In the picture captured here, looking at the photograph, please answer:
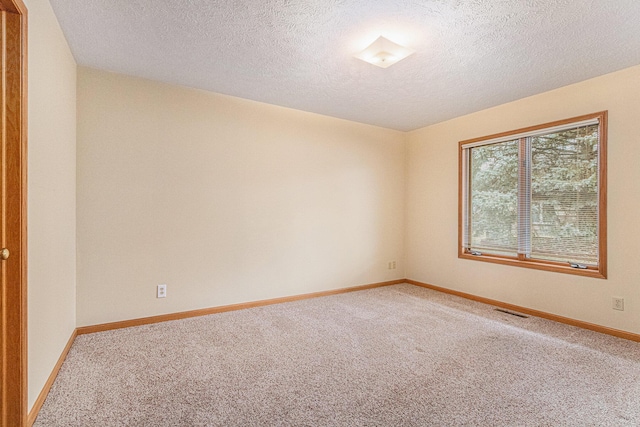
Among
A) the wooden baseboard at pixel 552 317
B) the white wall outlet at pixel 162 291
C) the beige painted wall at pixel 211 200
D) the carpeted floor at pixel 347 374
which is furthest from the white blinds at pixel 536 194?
the white wall outlet at pixel 162 291

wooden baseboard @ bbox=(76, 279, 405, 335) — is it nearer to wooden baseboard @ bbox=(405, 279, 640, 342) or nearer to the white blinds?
wooden baseboard @ bbox=(405, 279, 640, 342)

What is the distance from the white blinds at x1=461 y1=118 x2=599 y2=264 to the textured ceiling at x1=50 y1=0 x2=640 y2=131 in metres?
0.60

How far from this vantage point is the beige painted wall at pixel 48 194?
5.45 feet

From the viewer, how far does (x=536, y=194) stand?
3430mm

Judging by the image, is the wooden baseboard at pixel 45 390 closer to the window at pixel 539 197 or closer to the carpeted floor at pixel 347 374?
the carpeted floor at pixel 347 374

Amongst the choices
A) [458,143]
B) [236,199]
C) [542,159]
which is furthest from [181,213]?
[542,159]

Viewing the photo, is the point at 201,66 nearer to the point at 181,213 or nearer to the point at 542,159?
the point at 181,213

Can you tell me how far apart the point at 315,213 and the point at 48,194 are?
8.90 feet

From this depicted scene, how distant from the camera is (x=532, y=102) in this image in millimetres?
3406

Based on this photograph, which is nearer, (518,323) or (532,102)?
(518,323)

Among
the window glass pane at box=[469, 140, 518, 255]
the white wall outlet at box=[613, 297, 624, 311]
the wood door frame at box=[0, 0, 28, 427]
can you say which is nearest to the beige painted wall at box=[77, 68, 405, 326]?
the window glass pane at box=[469, 140, 518, 255]

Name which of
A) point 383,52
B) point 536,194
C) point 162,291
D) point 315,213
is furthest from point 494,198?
point 162,291

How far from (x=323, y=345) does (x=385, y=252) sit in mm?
2420

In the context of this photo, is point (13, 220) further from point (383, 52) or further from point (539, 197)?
point (539, 197)
